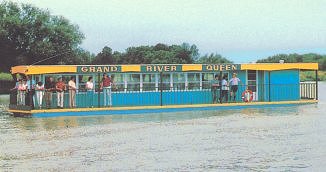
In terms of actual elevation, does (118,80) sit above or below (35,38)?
below

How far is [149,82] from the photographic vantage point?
31.4m

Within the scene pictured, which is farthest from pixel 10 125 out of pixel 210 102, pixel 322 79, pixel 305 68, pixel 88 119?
pixel 322 79

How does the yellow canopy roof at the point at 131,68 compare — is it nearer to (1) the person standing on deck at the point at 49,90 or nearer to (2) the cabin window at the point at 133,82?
(1) the person standing on deck at the point at 49,90

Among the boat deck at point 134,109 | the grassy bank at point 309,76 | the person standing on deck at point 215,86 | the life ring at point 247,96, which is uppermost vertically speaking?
the grassy bank at point 309,76

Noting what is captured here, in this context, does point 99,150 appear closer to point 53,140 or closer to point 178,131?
point 53,140

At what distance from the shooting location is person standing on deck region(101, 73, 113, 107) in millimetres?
29328

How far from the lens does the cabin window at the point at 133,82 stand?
31.0 meters

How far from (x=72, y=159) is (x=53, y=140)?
3.93 meters

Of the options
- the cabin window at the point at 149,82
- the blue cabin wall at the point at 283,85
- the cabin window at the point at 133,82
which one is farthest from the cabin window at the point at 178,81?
the blue cabin wall at the point at 283,85

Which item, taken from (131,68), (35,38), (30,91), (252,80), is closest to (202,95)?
(252,80)

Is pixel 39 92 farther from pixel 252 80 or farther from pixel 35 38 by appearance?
pixel 35 38

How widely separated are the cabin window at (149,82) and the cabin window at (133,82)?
0.29 meters

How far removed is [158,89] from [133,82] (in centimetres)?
122

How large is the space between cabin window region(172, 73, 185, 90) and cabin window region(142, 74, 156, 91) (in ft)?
3.27
